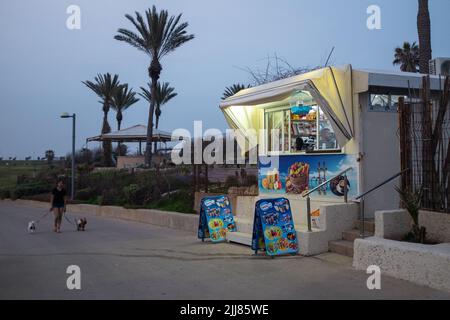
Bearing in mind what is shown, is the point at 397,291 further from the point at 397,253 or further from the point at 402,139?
the point at 402,139

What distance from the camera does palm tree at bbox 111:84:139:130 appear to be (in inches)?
1756

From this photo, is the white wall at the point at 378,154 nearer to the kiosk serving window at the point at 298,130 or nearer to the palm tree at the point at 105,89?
the kiosk serving window at the point at 298,130

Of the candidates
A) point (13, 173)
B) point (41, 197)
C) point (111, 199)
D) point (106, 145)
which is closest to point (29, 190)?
point (41, 197)

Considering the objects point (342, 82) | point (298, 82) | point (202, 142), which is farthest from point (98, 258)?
point (202, 142)

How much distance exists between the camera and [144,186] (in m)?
20.1

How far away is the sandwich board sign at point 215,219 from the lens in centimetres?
1090

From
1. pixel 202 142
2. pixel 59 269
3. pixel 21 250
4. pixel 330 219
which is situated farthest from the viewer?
pixel 202 142

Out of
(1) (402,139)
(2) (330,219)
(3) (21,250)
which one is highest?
(1) (402,139)

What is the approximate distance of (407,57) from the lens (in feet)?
146

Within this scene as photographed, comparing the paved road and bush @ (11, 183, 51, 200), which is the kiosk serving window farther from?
bush @ (11, 183, 51, 200)

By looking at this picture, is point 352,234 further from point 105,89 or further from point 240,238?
point 105,89

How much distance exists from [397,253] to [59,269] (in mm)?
5729

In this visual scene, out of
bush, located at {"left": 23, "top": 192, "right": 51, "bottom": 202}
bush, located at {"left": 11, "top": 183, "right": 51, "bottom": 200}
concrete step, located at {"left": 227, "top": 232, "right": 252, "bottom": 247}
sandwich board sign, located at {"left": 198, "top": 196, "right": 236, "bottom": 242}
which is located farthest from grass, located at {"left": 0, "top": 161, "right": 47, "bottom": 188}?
concrete step, located at {"left": 227, "top": 232, "right": 252, "bottom": 247}

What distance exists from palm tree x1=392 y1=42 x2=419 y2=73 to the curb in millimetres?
33221
